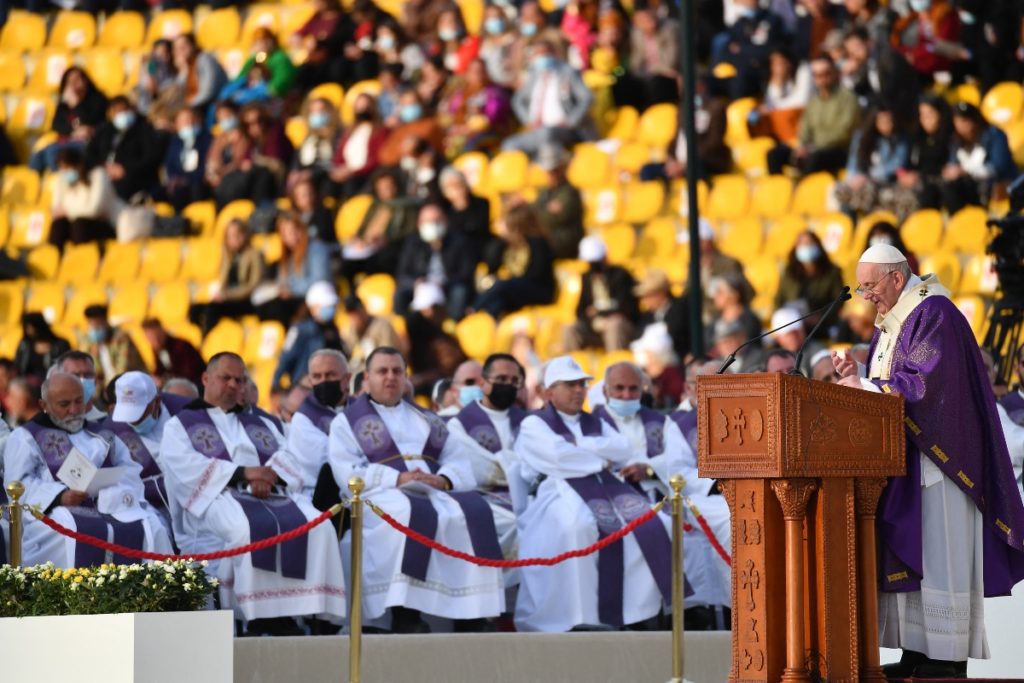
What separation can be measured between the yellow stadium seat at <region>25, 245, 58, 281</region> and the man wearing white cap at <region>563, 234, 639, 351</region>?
18.1ft

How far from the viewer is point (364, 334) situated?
16.7 meters

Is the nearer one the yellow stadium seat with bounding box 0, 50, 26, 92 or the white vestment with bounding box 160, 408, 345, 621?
the white vestment with bounding box 160, 408, 345, 621

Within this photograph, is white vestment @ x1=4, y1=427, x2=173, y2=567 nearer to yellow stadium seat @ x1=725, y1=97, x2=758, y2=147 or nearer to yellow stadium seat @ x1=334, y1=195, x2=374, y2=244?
yellow stadium seat @ x1=334, y1=195, x2=374, y2=244

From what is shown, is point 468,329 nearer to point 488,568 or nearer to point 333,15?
A: point 333,15

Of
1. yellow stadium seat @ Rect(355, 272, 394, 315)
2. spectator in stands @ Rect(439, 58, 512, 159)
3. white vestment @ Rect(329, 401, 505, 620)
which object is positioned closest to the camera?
white vestment @ Rect(329, 401, 505, 620)

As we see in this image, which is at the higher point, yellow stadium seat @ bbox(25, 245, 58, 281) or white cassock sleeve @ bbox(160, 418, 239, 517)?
yellow stadium seat @ bbox(25, 245, 58, 281)

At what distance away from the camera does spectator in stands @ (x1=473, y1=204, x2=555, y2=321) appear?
1692cm

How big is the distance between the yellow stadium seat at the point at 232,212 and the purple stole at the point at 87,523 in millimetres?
8566

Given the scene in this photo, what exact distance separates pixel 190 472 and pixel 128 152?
32.0 feet

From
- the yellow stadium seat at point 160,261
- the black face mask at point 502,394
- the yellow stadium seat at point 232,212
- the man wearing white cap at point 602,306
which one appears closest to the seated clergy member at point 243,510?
the black face mask at point 502,394

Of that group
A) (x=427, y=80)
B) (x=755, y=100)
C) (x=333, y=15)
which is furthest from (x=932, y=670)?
(x=333, y=15)

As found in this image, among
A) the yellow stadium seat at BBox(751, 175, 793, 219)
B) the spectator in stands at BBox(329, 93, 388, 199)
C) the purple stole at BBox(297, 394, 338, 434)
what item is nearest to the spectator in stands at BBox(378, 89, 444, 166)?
the spectator in stands at BBox(329, 93, 388, 199)

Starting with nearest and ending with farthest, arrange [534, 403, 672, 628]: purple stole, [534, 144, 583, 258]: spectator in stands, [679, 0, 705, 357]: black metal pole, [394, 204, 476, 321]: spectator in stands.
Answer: [534, 403, 672, 628]: purple stole < [679, 0, 705, 357]: black metal pole < [394, 204, 476, 321]: spectator in stands < [534, 144, 583, 258]: spectator in stands

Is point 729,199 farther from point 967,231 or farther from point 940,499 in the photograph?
point 940,499
